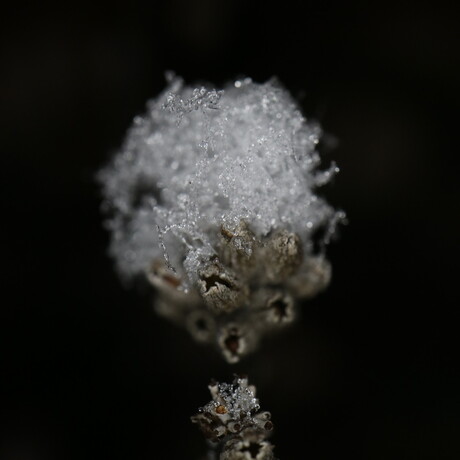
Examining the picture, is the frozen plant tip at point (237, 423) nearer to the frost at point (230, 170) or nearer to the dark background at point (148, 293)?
the frost at point (230, 170)

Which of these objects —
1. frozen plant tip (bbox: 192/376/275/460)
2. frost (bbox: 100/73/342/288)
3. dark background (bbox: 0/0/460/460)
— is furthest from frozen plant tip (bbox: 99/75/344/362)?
dark background (bbox: 0/0/460/460)

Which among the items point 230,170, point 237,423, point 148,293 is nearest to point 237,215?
point 230,170

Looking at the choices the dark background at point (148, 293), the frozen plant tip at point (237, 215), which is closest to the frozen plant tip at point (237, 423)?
the frozen plant tip at point (237, 215)

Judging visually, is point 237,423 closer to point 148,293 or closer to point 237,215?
point 237,215

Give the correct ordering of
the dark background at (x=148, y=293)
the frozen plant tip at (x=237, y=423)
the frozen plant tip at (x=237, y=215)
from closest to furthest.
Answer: the frozen plant tip at (x=237, y=423), the frozen plant tip at (x=237, y=215), the dark background at (x=148, y=293)

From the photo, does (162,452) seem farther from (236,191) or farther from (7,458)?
(236,191)
